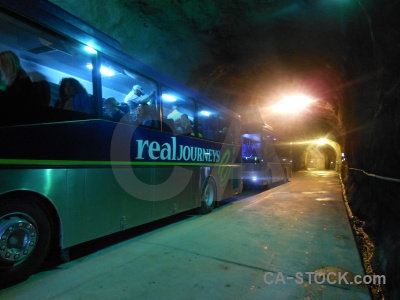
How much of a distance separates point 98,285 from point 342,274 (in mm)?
3259

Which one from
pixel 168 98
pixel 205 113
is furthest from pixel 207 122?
pixel 168 98

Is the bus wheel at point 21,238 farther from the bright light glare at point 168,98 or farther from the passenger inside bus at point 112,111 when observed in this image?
the bright light glare at point 168,98

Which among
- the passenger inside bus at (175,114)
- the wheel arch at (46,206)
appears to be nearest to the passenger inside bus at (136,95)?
the passenger inside bus at (175,114)

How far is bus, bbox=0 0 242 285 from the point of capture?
308cm

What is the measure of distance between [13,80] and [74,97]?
33.2 inches

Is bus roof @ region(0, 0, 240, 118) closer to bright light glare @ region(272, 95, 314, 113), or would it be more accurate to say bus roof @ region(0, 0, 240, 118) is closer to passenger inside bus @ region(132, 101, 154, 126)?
passenger inside bus @ region(132, 101, 154, 126)

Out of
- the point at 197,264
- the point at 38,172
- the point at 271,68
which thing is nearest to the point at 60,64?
the point at 38,172

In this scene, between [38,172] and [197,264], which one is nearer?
[38,172]

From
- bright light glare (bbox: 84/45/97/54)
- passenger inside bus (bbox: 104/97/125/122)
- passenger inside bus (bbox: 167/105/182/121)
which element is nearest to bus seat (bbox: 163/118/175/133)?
passenger inside bus (bbox: 167/105/182/121)

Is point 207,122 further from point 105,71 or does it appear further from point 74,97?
point 74,97

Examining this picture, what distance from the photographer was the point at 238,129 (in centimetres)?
991

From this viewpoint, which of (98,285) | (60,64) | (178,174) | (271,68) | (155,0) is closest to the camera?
(98,285)

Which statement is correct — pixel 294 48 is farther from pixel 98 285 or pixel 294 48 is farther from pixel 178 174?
pixel 98 285

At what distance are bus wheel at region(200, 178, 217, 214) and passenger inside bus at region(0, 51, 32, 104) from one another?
200 inches
